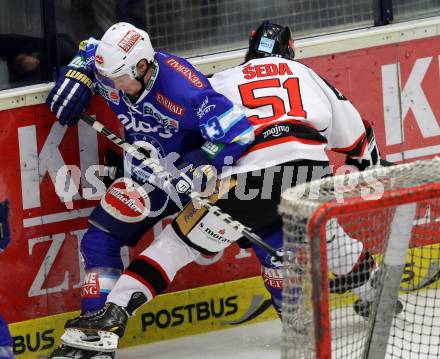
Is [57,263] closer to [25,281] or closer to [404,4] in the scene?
[25,281]

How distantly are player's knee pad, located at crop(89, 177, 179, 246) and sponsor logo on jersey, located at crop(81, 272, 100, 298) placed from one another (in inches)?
6.7

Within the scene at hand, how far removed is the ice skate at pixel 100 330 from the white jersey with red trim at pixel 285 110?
0.65 m

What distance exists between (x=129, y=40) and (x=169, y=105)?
0.28m

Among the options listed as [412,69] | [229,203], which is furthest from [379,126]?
[229,203]

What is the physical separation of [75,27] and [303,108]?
3.03 ft

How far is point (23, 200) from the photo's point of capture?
5.23 meters

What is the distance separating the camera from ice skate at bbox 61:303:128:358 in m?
4.99

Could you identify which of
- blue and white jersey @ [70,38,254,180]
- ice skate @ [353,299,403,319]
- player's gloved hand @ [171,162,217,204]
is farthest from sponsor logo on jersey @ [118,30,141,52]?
ice skate @ [353,299,403,319]

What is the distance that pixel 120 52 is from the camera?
4.93 meters

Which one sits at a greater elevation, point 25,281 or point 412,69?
point 412,69

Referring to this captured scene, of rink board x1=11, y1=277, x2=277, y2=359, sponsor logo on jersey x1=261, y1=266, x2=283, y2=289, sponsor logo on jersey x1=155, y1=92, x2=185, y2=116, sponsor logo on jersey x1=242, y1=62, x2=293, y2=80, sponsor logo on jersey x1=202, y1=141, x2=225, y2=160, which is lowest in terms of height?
rink board x1=11, y1=277, x2=277, y2=359

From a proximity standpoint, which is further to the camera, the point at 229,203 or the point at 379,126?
the point at 379,126

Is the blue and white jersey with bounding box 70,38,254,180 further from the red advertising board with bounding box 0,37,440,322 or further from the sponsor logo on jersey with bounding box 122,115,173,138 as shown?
the red advertising board with bounding box 0,37,440,322

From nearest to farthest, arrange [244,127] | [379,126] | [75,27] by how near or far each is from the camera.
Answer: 1. [244,127]
2. [75,27]
3. [379,126]
